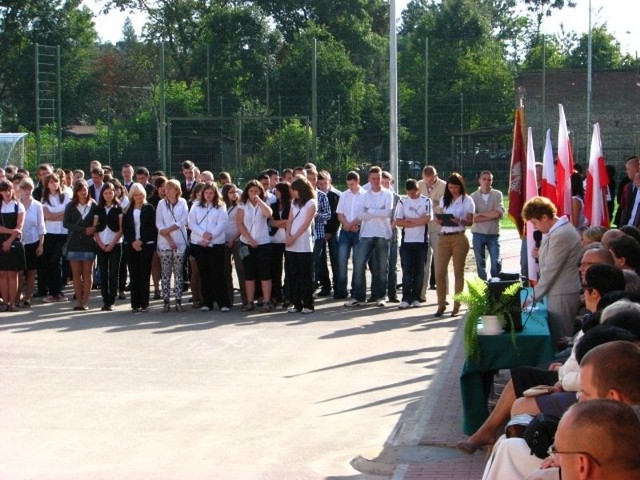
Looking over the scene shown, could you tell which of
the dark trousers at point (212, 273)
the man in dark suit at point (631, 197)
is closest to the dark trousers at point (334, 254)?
the dark trousers at point (212, 273)

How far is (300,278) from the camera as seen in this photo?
57.8 ft

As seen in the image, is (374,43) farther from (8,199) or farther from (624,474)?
(624,474)

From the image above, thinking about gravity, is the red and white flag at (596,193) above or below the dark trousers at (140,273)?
above

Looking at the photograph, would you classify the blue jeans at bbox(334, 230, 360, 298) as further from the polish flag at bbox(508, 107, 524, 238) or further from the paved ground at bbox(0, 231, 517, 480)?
the polish flag at bbox(508, 107, 524, 238)

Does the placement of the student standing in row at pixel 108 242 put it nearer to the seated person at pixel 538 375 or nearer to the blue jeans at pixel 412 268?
the blue jeans at pixel 412 268

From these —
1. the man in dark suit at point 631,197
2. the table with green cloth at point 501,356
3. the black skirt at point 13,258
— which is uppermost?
the man in dark suit at point 631,197

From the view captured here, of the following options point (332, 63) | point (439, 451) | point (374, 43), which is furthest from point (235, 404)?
point (374, 43)

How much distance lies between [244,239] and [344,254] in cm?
181

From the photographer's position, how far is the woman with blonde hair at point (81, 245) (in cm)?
1811

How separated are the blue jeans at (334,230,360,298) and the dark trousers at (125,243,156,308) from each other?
2926 millimetres

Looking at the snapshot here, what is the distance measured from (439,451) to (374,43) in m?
46.2

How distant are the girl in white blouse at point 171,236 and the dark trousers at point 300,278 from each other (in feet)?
5.43

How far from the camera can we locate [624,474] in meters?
3.87

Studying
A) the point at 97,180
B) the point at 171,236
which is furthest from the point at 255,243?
the point at 97,180
